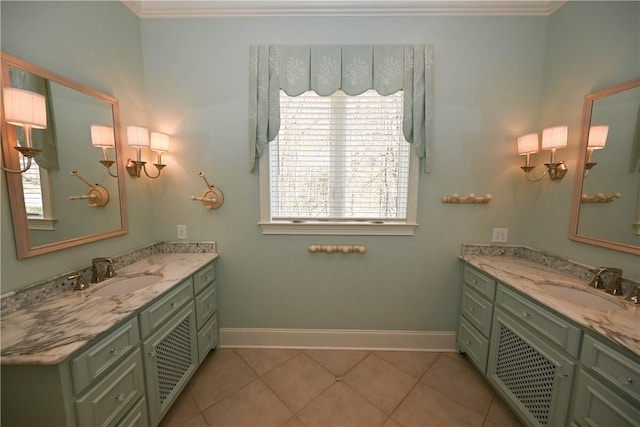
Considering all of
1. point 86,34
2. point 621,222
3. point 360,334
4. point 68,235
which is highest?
point 86,34

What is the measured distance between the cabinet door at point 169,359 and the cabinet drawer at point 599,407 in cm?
214

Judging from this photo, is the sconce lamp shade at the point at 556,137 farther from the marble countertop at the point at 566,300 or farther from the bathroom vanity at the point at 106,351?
→ the bathroom vanity at the point at 106,351

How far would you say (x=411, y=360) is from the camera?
6.42 feet

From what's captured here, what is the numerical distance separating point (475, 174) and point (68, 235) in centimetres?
288

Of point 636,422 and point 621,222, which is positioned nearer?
point 636,422

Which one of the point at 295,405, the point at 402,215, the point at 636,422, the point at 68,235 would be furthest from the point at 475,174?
the point at 68,235

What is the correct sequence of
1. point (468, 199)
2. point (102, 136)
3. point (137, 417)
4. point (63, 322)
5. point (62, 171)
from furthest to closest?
point (468, 199) < point (102, 136) < point (62, 171) < point (137, 417) < point (63, 322)

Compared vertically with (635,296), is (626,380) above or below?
below

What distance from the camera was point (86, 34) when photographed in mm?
1456

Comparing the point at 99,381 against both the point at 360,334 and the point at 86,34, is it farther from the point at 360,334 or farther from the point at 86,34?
the point at 86,34

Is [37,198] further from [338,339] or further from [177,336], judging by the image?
[338,339]

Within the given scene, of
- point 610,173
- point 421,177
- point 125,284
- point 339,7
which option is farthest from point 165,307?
point 610,173

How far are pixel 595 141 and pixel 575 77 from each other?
506mm

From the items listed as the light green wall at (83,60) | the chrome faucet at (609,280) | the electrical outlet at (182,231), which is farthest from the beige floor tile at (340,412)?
the light green wall at (83,60)
